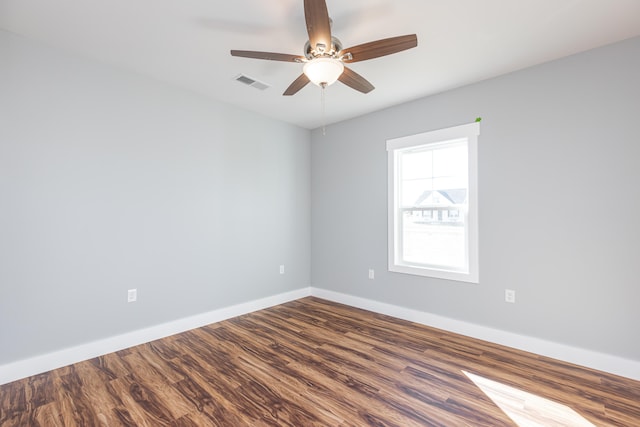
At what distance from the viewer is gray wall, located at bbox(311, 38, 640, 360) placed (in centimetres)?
229

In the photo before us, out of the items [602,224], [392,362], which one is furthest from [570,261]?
[392,362]

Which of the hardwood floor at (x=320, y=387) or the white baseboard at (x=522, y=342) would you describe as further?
the white baseboard at (x=522, y=342)

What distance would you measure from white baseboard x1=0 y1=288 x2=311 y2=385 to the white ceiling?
8.35 feet

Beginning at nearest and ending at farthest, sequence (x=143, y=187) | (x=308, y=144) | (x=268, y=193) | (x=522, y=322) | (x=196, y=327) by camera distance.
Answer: (x=522, y=322)
(x=143, y=187)
(x=196, y=327)
(x=268, y=193)
(x=308, y=144)

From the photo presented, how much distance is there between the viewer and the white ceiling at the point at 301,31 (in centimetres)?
195

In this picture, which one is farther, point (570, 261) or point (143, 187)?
point (143, 187)

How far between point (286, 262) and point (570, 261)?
10.6 feet

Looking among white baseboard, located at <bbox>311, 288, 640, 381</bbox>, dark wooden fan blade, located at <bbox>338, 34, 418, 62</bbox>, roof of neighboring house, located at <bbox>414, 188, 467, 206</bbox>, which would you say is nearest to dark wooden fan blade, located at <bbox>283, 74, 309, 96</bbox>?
dark wooden fan blade, located at <bbox>338, 34, 418, 62</bbox>

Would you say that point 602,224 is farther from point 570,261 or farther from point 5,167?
point 5,167

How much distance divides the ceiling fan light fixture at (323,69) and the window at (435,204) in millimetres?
1773

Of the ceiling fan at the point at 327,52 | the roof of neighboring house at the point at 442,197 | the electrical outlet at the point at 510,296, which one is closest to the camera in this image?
the ceiling fan at the point at 327,52

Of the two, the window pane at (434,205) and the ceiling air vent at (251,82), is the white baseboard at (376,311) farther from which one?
the ceiling air vent at (251,82)

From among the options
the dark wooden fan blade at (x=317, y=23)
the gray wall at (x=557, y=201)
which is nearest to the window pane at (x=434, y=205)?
the gray wall at (x=557, y=201)

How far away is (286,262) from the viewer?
430 centimetres
